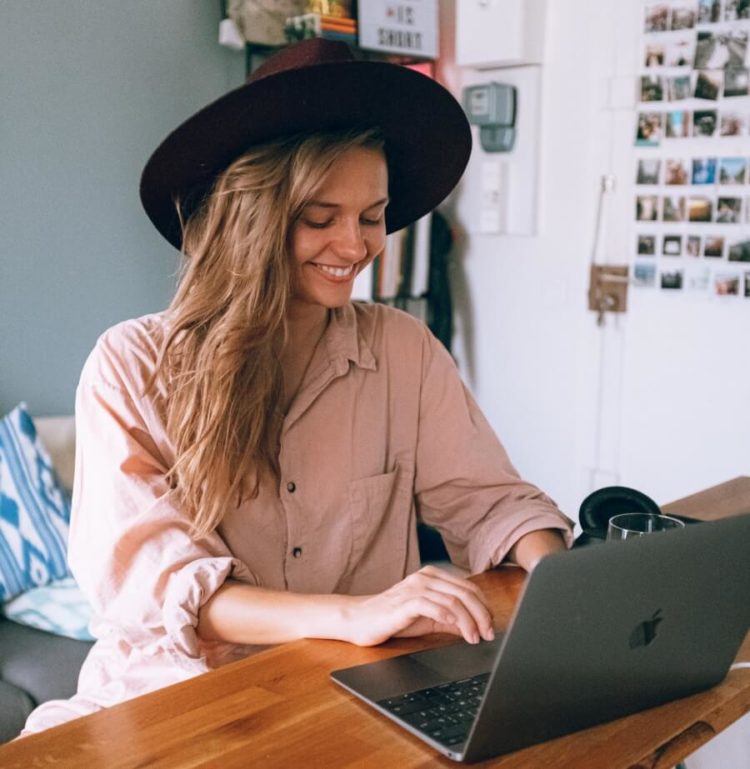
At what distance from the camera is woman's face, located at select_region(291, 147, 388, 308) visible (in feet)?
4.67

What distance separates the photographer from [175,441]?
140 cm

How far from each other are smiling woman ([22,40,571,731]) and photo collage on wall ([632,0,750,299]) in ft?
6.66

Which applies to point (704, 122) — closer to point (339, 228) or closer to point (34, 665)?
point (339, 228)

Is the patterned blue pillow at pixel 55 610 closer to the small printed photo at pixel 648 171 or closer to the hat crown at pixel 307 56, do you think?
the hat crown at pixel 307 56

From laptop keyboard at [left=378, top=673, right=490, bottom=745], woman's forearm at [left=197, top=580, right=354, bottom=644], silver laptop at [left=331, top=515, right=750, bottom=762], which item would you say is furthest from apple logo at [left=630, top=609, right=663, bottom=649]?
woman's forearm at [left=197, top=580, right=354, bottom=644]

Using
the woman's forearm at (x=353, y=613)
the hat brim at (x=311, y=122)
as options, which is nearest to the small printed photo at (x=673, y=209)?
the hat brim at (x=311, y=122)

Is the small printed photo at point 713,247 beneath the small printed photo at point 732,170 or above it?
beneath

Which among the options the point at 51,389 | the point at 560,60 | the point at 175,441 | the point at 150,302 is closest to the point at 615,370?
the point at 560,60

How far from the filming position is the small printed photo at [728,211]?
3359 mm

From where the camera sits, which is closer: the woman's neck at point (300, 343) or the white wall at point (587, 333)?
the woman's neck at point (300, 343)

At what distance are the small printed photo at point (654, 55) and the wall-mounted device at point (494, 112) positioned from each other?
52 cm

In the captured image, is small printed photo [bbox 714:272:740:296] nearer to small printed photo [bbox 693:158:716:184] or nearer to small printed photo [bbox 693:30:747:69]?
small printed photo [bbox 693:158:716:184]

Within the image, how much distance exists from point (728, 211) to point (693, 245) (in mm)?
164

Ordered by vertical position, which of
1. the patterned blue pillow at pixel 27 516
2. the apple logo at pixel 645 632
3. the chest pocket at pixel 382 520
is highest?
the apple logo at pixel 645 632
